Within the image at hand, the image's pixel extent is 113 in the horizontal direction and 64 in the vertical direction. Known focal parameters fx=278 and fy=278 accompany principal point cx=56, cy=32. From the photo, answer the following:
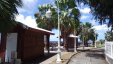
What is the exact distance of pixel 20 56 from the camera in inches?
843

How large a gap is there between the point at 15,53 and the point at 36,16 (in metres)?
29.2

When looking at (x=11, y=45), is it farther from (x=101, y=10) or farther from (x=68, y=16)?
(x=68, y=16)

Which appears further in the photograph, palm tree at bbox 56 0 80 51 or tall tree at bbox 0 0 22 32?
palm tree at bbox 56 0 80 51

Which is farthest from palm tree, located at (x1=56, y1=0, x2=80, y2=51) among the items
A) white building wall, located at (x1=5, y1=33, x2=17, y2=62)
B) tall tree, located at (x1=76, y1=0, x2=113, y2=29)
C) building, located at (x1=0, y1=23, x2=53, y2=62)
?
white building wall, located at (x1=5, y1=33, x2=17, y2=62)

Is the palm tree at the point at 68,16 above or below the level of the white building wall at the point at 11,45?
above

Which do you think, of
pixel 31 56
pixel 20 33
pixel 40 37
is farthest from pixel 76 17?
pixel 20 33

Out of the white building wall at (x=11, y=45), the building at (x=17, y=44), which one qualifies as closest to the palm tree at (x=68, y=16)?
the building at (x=17, y=44)

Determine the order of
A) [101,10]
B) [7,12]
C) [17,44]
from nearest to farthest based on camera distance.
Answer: [7,12] < [17,44] < [101,10]

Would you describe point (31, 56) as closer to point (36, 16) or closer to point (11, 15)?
point (11, 15)

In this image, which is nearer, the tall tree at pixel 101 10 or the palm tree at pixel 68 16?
the tall tree at pixel 101 10

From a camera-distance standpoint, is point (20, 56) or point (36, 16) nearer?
point (20, 56)

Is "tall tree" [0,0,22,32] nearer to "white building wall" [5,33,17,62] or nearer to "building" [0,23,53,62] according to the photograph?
"building" [0,23,53,62]

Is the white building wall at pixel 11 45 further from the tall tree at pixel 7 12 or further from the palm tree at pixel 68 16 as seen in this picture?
the palm tree at pixel 68 16

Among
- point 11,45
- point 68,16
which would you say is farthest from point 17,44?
point 68,16
